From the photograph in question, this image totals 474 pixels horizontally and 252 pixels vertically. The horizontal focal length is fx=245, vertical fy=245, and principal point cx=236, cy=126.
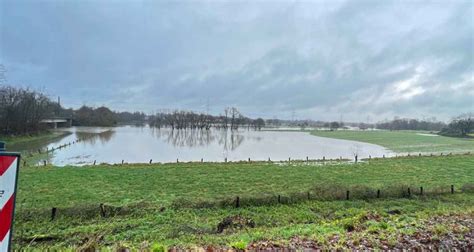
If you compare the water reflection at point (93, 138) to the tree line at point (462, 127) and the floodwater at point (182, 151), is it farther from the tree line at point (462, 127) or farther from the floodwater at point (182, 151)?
the tree line at point (462, 127)

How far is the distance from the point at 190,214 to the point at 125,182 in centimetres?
781

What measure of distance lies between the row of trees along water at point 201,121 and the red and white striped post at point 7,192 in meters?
108

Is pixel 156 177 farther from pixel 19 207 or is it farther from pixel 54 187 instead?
pixel 19 207

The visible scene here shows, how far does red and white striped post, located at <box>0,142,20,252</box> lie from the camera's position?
1.84m

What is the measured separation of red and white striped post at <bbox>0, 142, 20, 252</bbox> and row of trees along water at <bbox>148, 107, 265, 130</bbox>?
108m

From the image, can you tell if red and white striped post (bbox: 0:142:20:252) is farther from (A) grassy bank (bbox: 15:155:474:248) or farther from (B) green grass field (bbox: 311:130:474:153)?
(B) green grass field (bbox: 311:130:474:153)

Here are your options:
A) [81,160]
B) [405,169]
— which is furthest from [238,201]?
[81,160]

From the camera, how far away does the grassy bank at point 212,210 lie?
5.48 m

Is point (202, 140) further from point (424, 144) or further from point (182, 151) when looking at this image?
point (424, 144)

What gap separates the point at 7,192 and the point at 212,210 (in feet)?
29.0

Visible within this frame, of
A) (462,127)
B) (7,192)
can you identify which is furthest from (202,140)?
(462,127)

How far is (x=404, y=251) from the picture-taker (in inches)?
145

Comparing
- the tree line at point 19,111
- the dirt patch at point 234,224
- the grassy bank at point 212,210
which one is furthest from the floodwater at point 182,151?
the dirt patch at point 234,224

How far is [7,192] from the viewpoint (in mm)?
1869
